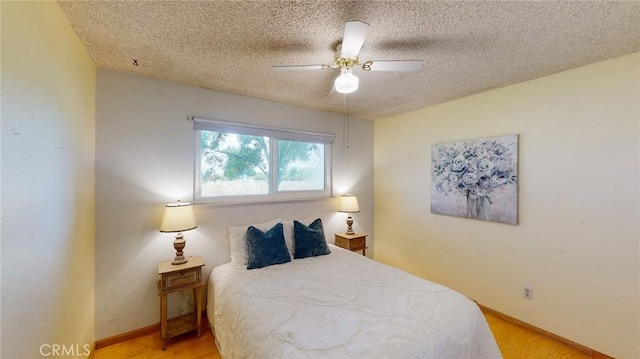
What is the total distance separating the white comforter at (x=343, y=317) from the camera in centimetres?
127

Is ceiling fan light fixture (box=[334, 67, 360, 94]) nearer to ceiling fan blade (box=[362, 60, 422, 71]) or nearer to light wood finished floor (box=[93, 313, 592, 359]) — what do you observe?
ceiling fan blade (box=[362, 60, 422, 71])

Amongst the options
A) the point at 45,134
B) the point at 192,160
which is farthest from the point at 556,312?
the point at 45,134

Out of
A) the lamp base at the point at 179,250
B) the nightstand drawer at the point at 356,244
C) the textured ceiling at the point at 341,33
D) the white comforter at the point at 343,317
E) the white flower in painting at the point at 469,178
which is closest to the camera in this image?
the white comforter at the point at 343,317

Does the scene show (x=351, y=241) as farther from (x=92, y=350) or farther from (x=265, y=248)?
(x=92, y=350)

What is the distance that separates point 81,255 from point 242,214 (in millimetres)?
1334

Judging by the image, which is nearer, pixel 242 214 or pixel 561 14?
pixel 561 14

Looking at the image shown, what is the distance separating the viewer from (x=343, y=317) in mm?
1498

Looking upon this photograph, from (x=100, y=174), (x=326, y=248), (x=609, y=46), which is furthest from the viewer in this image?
(x=326, y=248)

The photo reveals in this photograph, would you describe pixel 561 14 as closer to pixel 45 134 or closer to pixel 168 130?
pixel 45 134

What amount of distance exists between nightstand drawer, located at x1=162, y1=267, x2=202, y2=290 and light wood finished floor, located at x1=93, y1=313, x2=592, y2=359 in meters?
0.52

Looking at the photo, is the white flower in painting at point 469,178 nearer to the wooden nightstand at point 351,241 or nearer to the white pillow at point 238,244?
the wooden nightstand at point 351,241

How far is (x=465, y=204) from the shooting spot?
280 cm
